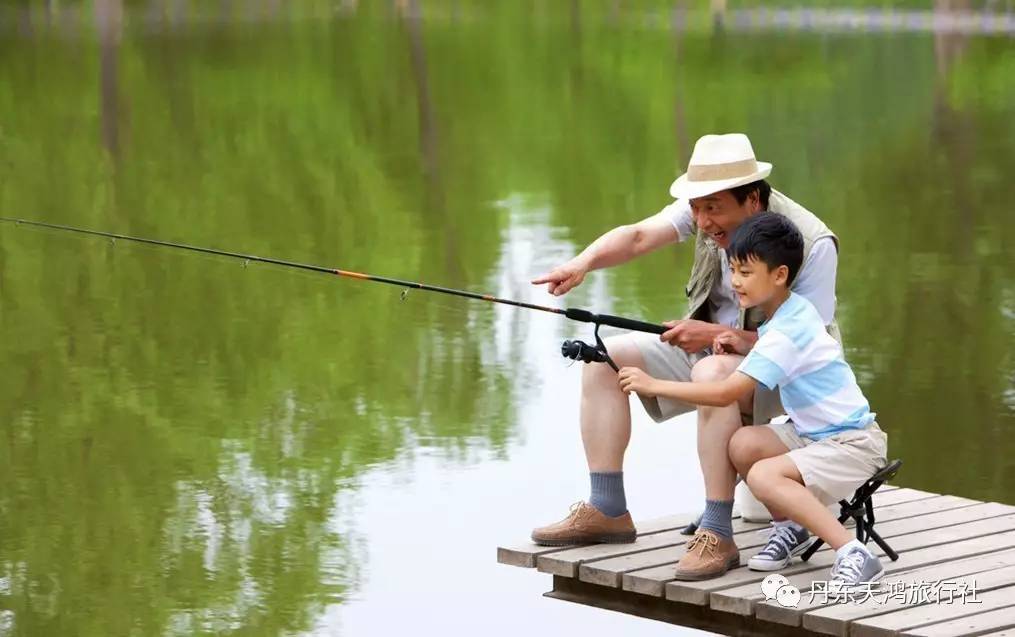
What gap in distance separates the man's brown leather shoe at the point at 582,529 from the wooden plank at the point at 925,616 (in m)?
0.77

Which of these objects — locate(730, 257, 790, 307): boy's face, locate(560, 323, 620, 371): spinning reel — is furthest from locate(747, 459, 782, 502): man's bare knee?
locate(560, 323, 620, 371): spinning reel

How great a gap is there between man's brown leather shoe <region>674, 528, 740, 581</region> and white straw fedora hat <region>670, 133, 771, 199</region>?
72 centimetres

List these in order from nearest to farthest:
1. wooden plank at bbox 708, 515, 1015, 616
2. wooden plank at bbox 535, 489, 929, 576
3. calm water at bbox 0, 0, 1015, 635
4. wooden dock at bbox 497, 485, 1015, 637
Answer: wooden dock at bbox 497, 485, 1015, 637
wooden plank at bbox 708, 515, 1015, 616
wooden plank at bbox 535, 489, 929, 576
calm water at bbox 0, 0, 1015, 635

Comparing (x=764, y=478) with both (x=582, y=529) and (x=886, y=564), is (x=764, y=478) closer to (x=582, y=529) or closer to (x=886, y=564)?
(x=886, y=564)

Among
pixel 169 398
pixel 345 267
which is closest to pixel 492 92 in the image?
pixel 345 267

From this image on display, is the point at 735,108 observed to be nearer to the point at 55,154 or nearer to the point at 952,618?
the point at 55,154

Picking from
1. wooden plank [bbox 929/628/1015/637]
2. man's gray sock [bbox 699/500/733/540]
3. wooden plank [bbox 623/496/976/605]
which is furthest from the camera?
man's gray sock [bbox 699/500/733/540]

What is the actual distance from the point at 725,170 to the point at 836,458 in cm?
66

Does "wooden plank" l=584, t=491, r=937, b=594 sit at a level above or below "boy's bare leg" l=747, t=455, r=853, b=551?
below

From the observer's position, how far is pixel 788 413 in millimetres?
4340

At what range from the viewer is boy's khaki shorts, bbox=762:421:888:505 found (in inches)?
166

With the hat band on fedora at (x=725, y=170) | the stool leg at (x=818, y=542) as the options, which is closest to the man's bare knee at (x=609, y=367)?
the hat band on fedora at (x=725, y=170)

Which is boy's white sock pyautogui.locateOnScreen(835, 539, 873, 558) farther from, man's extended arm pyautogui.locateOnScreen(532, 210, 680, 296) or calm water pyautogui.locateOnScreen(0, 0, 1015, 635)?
calm water pyautogui.locateOnScreen(0, 0, 1015, 635)

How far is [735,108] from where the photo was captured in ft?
70.1
